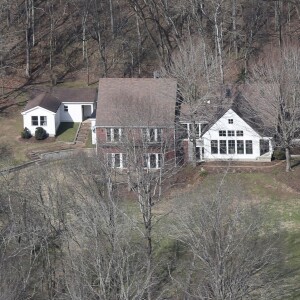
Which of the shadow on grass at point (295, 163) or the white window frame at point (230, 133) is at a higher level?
the white window frame at point (230, 133)

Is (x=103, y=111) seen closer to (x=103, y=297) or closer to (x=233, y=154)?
(x=233, y=154)

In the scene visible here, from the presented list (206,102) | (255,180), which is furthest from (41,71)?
(255,180)

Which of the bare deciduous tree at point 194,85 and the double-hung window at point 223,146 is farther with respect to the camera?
the double-hung window at point 223,146

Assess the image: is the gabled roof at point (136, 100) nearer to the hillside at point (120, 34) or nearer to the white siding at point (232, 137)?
the white siding at point (232, 137)

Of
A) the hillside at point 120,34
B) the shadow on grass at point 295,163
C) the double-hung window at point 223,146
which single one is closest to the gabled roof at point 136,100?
the double-hung window at point 223,146

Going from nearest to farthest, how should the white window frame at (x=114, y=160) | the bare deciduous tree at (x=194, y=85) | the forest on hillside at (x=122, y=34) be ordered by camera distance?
1. the white window frame at (x=114, y=160)
2. the bare deciduous tree at (x=194, y=85)
3. the forest on hillside at (x=122, y=34)
